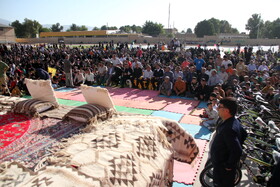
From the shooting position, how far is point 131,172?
2.24 metres

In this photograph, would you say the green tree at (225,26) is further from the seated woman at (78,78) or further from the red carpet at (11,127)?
the red carpet at (11,127)

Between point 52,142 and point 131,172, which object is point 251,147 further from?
point 52,142

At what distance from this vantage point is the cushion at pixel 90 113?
12.4ft

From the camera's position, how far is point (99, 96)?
4.23 metres

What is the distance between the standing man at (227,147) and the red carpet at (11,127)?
9.93 feet

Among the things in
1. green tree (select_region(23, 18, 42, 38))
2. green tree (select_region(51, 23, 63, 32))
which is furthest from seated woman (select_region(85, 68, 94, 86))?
green tree (select_region(51, 23, 63, 32))

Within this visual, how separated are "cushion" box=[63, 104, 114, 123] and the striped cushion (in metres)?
0.68

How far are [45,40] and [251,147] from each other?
172 feet

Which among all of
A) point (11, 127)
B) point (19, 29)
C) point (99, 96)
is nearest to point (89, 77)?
point (99, 96)

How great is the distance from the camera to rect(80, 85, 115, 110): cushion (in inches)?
164

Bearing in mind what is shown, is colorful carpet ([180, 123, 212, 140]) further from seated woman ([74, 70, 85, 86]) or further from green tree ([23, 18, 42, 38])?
green tree ([23, 18, 42, 38])

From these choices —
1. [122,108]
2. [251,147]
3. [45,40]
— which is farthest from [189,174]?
[45,40]

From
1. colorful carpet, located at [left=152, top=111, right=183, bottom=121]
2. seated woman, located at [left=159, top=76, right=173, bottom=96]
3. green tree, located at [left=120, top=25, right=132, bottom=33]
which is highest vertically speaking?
green tree, located at [left=120, top=25, right=132, bottom=33]

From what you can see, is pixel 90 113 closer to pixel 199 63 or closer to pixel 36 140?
pixel 36 140
